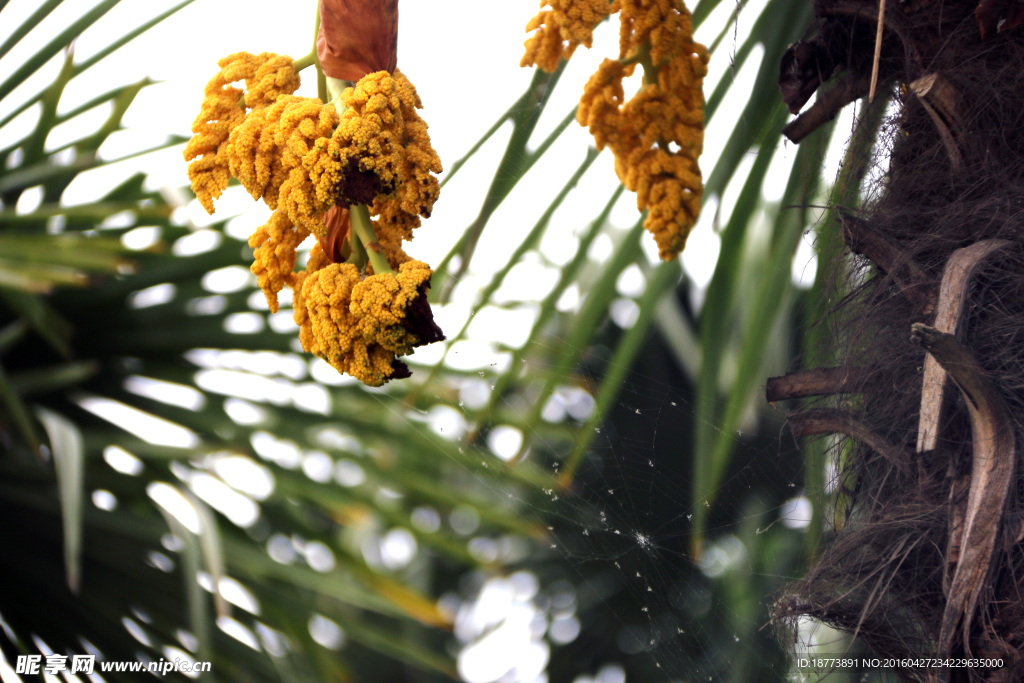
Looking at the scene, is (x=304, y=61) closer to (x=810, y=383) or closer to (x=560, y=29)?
(x=560, y=29)

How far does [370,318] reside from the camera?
1.45 ft

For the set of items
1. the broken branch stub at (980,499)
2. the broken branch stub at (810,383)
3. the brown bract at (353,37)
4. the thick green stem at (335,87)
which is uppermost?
the brown bract at (353,37)

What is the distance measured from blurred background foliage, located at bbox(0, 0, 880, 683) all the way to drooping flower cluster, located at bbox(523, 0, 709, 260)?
5cm

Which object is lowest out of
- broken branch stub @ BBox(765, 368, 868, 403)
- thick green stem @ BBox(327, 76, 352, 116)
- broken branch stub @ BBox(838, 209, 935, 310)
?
broken branch stub @ BBox(765, 368, 868, 403)

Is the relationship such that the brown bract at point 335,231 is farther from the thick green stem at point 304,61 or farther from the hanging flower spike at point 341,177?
the thick green stem at point 304,61

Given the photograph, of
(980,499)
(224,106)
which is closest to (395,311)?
(224,106)

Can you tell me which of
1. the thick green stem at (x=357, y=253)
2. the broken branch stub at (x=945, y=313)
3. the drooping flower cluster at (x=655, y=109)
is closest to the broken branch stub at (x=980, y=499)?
the broken branch stub at (x=945, y=313)

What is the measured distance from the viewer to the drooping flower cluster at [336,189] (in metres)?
0.45

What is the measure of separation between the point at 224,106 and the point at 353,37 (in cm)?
11

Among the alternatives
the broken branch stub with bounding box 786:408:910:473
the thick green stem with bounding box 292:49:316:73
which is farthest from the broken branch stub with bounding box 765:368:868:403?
the thick green stem with bounding box 292:49:316:73

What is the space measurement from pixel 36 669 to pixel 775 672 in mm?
1478

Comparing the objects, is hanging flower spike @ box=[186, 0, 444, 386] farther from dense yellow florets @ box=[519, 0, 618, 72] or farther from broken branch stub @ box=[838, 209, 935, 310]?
broken branch stub @ box=[838, 209, 935, 310]

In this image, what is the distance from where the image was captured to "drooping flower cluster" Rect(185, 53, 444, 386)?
0.45 meters

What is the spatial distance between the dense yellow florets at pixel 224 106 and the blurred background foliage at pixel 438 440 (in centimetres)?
19
